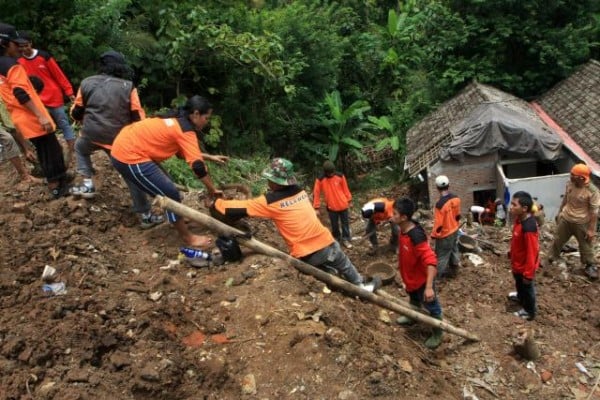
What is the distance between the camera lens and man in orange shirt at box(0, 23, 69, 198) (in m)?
5.30

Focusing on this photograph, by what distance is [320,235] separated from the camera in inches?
199

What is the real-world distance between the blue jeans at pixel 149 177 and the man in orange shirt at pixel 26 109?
3.69 feet

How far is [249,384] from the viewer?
3867 millimetres

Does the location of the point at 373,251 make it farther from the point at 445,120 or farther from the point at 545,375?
the point at 445,120

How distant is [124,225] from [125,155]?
4.33 feet

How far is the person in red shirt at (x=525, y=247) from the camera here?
18.7ft

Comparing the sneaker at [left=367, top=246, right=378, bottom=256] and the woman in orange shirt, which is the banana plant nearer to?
the sneaker at [left=367, top=246, right=378, bottom=256]

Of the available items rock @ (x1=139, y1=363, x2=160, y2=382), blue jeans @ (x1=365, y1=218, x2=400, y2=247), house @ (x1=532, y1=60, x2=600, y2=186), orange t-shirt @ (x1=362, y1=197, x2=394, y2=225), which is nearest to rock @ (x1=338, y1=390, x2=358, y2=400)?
rock @ (x1=139, y1=363, x2=160, y2=382)

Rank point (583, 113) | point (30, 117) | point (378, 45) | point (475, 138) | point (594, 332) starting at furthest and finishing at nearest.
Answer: point (378, 45), point (583, 113), point (475, 138), point (594, 332), point (30, 117)

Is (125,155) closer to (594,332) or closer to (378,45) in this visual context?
(594,332)

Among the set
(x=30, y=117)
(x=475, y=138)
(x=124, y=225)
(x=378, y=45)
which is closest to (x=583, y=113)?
(x=475, y=138)

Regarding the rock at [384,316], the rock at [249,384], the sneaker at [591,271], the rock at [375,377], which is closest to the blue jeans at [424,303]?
the rock at [384,316]

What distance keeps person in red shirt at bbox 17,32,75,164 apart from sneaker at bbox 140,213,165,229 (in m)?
1.68

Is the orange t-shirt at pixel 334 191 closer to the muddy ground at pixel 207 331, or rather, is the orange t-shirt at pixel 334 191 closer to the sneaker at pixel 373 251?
the sneaker at pixel 373 251
